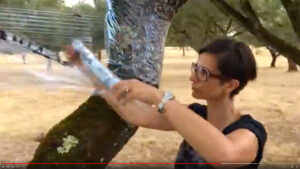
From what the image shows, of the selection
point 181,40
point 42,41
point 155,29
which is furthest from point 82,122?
point 181,40

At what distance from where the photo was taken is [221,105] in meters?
1.23

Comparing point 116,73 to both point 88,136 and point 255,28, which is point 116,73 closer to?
point 88,136

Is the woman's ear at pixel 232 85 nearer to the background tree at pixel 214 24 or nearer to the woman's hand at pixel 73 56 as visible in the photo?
the woman's hand at pixel 73 56

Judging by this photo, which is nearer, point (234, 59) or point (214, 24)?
point (234, 59)

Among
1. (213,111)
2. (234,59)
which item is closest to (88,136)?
(213,111)

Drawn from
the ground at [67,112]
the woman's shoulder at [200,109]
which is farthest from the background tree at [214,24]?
the woman's shoulder at [200,109]

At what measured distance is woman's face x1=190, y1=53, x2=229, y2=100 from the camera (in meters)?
1.16

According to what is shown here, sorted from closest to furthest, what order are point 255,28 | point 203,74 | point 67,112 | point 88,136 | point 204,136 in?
point 204,136, point 203,74, point 88,136, point 255,28, point 67,112

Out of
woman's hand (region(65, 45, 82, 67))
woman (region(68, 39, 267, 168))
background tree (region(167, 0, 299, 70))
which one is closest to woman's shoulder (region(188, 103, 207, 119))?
woman (region(68, 39, 267, 168))

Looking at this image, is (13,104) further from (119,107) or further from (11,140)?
(119,107)

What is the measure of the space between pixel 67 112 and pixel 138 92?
783 cm

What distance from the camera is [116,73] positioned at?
1841mm

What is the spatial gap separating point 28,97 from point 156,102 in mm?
9894

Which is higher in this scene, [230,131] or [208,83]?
[208,83]
